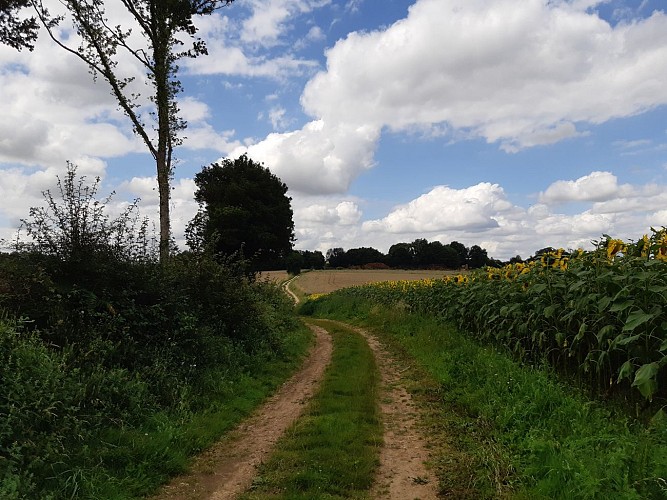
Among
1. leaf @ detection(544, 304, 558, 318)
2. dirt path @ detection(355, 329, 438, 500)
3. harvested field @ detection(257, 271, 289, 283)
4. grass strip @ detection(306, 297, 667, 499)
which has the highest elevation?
harvested field @ detection(257, 271, 289, 283)

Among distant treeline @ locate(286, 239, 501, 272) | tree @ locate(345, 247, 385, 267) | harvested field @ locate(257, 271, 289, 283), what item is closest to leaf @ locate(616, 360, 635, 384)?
harvested field @ locate(257, 271, 289, 283)

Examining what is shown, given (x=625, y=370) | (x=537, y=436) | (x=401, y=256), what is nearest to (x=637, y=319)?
(x=625, y=370)

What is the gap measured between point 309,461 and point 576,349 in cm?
392

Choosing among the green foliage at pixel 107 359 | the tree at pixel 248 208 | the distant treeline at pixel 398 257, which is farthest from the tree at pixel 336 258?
the green foliage at pixel 107 359

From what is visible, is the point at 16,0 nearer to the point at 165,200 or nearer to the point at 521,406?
the point at 165,200

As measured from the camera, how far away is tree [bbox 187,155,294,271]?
31469 millimetres

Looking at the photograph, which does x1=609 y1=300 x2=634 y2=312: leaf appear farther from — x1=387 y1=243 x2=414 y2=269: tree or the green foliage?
x1=387 y1=243 x2=414 y2=269: tree

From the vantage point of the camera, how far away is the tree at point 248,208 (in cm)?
3147

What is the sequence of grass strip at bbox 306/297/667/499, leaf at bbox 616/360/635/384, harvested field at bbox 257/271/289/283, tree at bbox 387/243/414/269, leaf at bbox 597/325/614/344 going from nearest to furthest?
grass strip at bbox 306/297/667/499, leaf at bbox 616/360/635/384, leaf at bbox 597/325/614/344, harvested field at bbox 257/271/289/283, tree at bbox 387/243/414/269

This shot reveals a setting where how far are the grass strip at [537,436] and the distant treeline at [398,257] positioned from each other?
50.1 meters

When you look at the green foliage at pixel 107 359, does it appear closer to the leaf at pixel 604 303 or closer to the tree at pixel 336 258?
the leaf at pixel 604 303

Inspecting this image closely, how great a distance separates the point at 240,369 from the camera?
9.22 metres

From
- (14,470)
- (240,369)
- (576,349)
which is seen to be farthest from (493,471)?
(240,369)

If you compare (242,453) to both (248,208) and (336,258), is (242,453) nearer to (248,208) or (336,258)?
(248,208)
